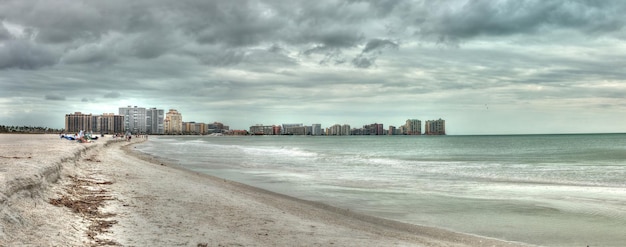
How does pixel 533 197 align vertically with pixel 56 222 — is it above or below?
below

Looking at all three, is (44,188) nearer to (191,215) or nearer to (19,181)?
(19,181)

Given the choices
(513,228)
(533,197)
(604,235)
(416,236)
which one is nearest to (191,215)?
(416,236)

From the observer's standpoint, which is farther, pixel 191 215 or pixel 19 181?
pixel 191 215

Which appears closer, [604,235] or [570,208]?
[604,235]

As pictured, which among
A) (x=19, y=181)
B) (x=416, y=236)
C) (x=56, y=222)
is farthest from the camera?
(x=416, y=236)

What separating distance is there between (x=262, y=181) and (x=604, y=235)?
13.7 metres

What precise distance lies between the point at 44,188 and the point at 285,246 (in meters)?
5.97

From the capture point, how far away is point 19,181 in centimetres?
848

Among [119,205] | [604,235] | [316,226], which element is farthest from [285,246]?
[604,235]

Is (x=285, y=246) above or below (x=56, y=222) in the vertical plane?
below

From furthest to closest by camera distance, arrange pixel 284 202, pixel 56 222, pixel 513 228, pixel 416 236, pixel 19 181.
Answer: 1. pixel 284 202
2. pixel 513 228
3. pixel 416 236
4. pixel 19 181
5. pixel 56 222

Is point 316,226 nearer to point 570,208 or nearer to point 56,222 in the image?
point 56,222

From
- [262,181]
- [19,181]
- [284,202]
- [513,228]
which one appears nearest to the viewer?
[19,181]

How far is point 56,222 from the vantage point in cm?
700
